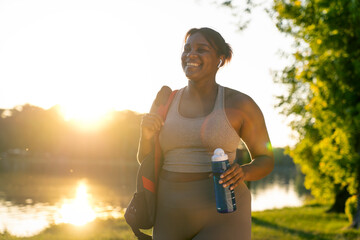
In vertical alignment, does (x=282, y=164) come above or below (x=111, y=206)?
below

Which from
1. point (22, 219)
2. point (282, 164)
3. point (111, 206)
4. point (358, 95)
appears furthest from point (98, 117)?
point (358, 95)

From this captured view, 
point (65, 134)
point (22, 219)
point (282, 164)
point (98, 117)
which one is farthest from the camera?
point (282, 164)

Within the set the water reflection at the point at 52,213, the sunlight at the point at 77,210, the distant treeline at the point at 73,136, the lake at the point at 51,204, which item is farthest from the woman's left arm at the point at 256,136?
the distant treeline at the point at 73,136

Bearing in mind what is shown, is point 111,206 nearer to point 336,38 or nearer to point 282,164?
point 336,38

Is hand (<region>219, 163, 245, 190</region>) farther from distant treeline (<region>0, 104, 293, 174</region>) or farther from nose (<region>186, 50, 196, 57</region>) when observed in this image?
distant treeline (<region>0, 104, 293, 174</region>)

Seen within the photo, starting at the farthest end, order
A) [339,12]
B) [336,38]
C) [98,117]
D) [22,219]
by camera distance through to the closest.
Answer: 1. [98,117]
2. [22,219]
3. [336,38]
4. [339,12]

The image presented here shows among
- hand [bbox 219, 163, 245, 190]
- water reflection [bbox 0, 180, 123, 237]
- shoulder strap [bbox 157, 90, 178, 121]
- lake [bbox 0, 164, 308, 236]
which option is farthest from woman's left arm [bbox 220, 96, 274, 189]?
water reflection [bbox 0, 180, 123, 237]

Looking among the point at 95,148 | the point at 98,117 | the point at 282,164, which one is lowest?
the point at 282,164

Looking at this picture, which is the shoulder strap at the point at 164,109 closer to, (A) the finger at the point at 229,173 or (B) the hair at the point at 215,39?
(B) the hair at the point at 215,39

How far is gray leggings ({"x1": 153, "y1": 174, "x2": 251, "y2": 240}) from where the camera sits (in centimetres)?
265

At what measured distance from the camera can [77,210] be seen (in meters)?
23.6

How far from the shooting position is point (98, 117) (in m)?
95.0

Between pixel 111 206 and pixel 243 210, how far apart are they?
80.4ft

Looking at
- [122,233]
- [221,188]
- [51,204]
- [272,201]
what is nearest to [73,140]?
[272,201]
